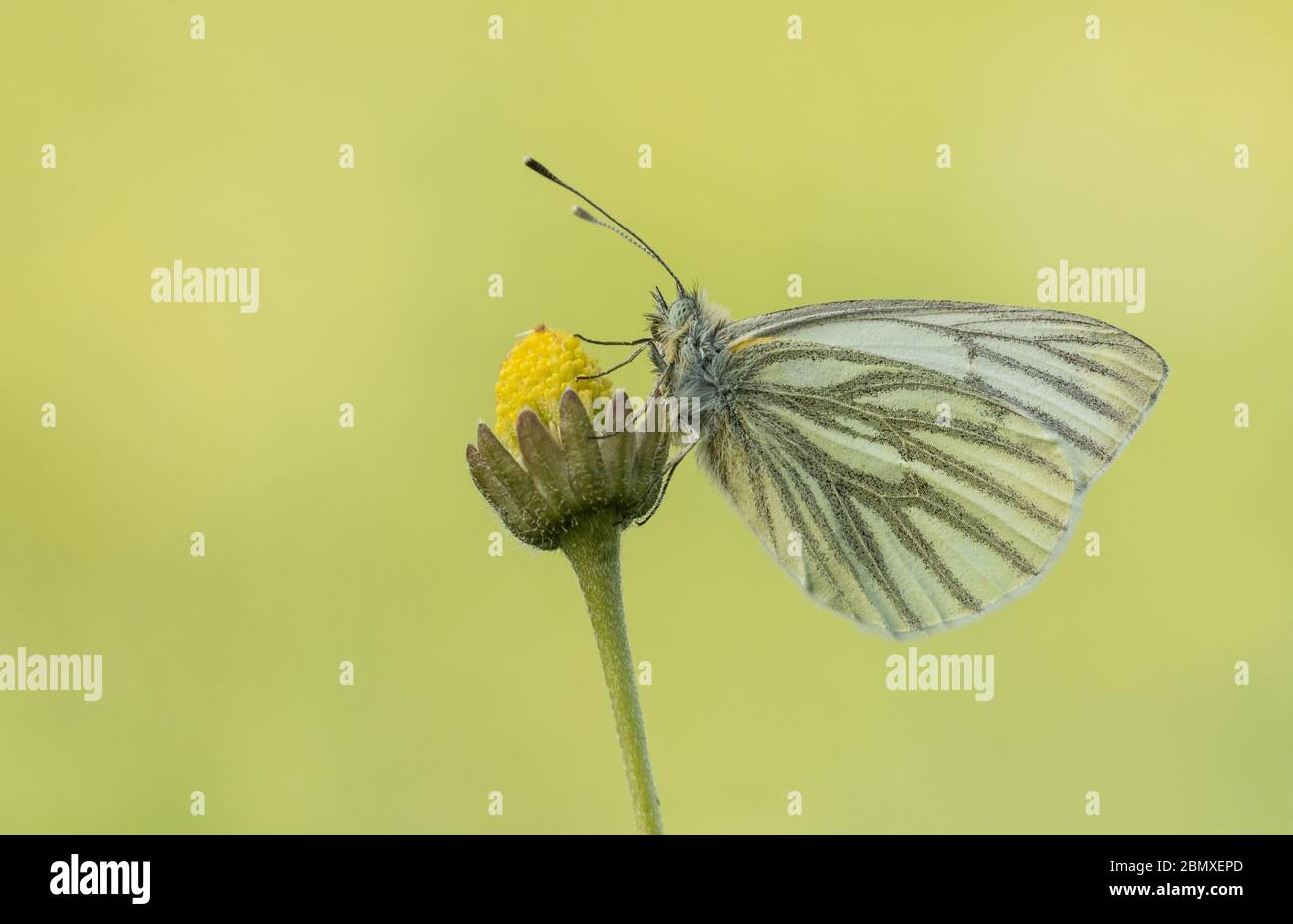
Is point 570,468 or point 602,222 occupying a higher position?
point 602,222

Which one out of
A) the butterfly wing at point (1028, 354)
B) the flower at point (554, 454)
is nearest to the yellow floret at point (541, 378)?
the flower at point (554, 454)

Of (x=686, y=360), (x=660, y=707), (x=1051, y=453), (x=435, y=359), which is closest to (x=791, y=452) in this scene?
(x=686, y=360)

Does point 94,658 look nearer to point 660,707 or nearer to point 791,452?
point 660,707
